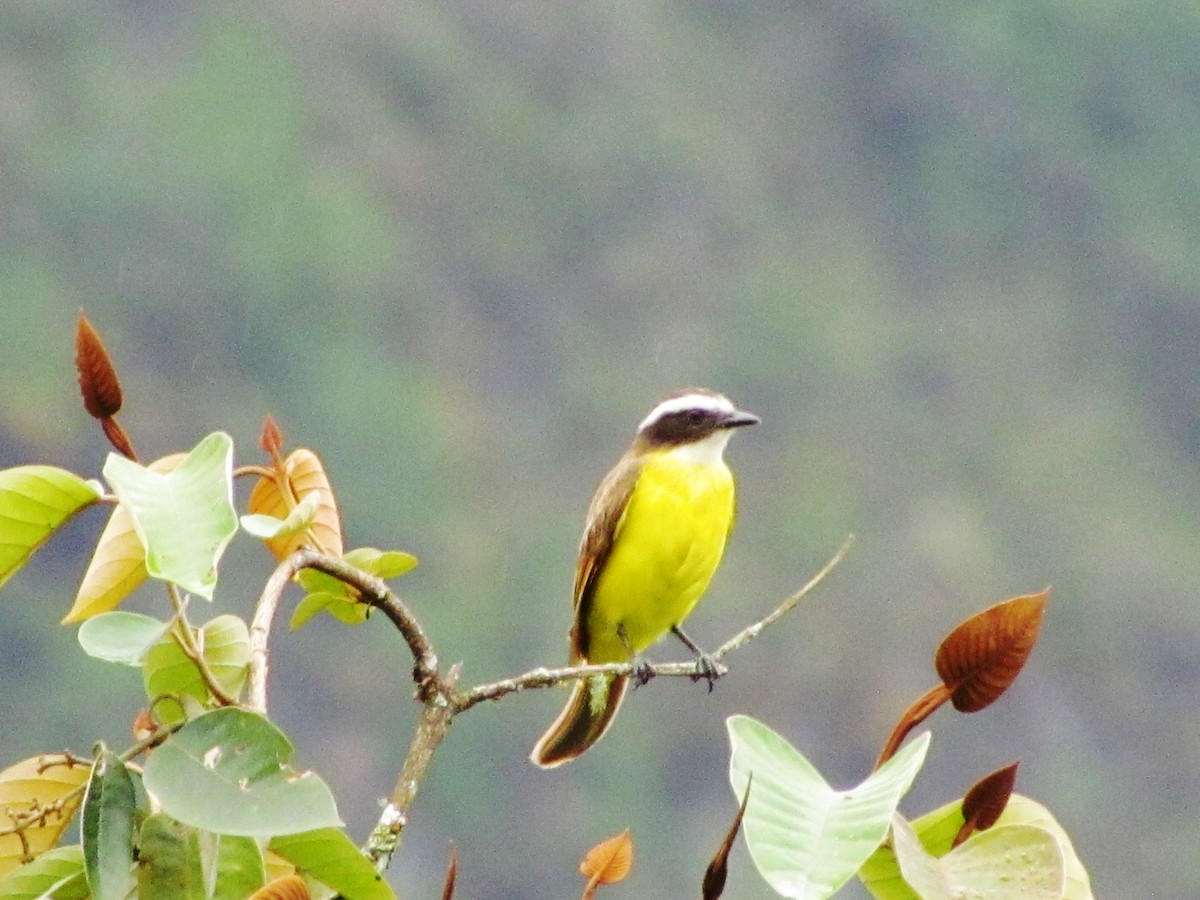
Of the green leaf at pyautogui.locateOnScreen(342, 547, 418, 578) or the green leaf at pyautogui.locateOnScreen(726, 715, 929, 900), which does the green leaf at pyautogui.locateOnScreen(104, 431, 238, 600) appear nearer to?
the green leaf at pyautogui.locateOnScreen(342, 547, 418, 578)

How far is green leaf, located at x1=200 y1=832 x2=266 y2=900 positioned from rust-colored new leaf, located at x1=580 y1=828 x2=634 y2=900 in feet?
0.75

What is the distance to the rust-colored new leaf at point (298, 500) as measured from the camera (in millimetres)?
1625

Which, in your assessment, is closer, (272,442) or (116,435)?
(116,435)

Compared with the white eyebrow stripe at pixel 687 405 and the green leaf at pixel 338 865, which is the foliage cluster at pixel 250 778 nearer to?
the green leaf at pixel 338 865

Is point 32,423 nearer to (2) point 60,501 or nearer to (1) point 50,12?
(1) point 50,12

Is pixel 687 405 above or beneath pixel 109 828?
beneath

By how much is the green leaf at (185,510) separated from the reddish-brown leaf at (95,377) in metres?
0.06

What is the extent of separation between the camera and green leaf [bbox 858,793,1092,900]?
131cm

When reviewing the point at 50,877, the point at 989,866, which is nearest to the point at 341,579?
the point at 50,877

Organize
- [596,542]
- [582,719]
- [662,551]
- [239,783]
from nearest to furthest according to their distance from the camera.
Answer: [239,783] → [582,719] → [662,551] → [596,542]

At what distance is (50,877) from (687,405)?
307cm

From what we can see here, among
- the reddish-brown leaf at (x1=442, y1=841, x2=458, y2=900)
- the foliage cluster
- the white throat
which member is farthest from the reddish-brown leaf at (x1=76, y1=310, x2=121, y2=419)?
the white throat

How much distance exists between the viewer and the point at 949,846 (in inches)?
55.4

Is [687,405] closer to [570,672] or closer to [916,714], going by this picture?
[570,672]
